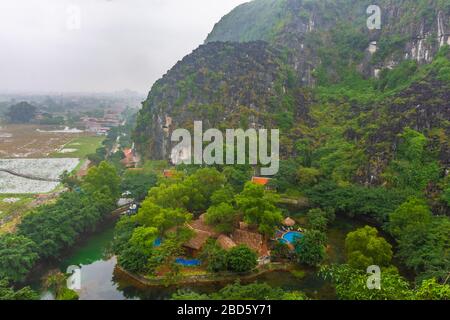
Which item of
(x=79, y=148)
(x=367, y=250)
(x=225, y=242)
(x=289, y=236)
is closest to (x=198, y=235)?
(x=225, y=242)

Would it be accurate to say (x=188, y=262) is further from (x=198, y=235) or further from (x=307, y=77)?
(x=307, y=77)

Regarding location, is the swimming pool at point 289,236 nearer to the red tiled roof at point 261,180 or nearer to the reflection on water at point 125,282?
the reflection on water at point 125,282

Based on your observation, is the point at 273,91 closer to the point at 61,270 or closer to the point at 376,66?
the point at 376,66

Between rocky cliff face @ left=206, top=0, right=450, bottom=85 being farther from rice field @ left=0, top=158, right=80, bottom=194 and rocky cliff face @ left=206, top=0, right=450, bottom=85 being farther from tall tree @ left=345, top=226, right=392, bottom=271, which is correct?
tall tree @ left=345, top=226, right=392, bottom=271

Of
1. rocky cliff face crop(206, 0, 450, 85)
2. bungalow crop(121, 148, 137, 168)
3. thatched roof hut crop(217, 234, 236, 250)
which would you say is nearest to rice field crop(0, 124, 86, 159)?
bungalow crop(121, 148, 137, 168)

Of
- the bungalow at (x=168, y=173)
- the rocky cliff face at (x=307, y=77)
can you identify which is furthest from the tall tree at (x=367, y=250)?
the bungalow at (x=168, y=173)

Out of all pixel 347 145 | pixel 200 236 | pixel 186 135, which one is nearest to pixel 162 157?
pixel 186 135
